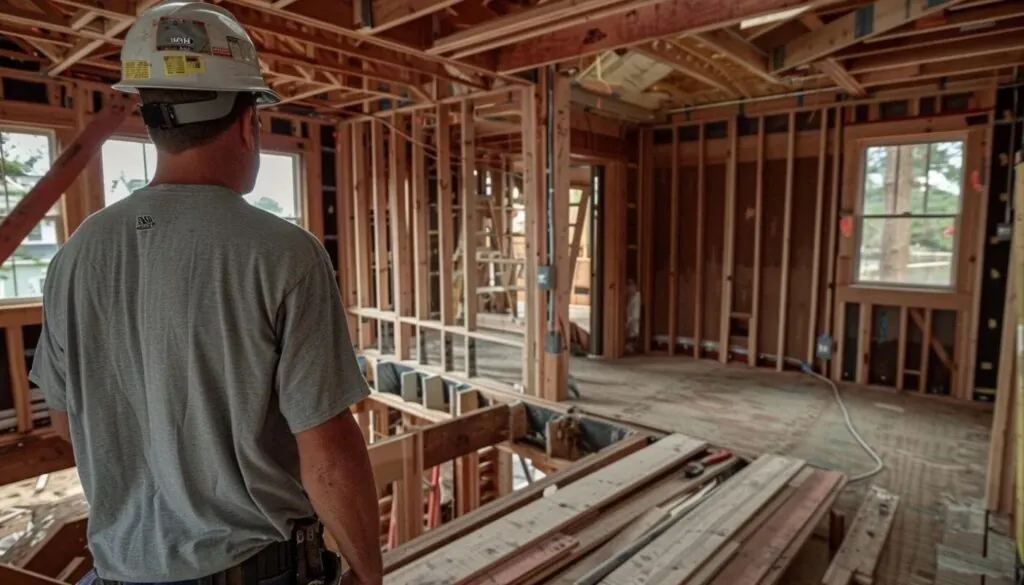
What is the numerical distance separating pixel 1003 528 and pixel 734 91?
4.16 metres

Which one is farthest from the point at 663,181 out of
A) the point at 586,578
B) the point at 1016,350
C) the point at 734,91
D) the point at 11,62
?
the point at 11,62

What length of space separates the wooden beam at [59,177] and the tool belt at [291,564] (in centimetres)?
372

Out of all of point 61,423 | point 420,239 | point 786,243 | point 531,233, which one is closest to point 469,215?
point 531,233

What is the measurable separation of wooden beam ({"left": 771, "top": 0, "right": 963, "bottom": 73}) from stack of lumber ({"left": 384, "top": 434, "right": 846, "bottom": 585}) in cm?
256

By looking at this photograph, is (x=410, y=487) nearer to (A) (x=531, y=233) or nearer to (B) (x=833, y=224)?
(A) (x=531, y=233)

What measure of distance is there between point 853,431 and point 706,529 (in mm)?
2316

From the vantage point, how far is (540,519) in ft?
9.22

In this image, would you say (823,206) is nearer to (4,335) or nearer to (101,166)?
(101,166)

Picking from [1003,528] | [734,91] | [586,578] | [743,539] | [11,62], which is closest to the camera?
[586,578]

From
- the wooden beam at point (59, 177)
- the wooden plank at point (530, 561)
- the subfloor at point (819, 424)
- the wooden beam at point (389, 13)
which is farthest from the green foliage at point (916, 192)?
the wooden beam at point (59, 177)

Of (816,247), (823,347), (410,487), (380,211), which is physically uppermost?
(380,211)

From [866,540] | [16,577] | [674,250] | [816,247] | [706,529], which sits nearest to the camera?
[16,577]

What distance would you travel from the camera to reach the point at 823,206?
19.0ft

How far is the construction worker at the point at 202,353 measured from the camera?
100 centimetres
